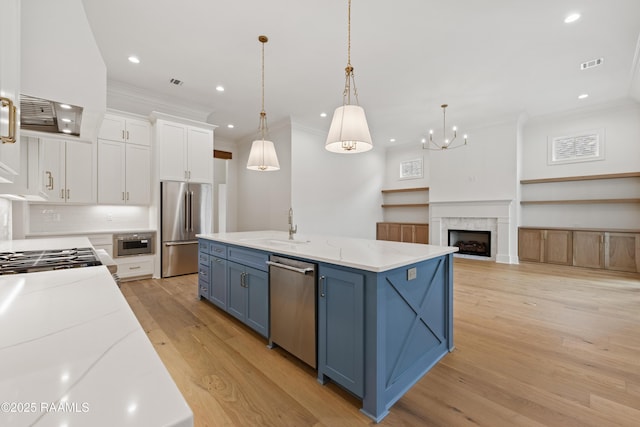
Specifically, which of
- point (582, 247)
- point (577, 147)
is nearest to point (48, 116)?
point (582, 247)

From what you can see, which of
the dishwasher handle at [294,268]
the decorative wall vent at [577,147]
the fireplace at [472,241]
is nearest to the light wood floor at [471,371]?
the dishwasher handle at [294,268]

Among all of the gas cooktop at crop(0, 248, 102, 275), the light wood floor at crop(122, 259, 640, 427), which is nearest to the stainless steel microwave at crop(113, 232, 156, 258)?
the light wood floor at crop(122, 259, 640, 427)

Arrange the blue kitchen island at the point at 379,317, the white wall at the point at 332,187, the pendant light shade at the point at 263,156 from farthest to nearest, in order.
→ the white wall at the point at 332,187
the pendant light shade at the point at 263,156
the blue kitchen island at the point at 379,317

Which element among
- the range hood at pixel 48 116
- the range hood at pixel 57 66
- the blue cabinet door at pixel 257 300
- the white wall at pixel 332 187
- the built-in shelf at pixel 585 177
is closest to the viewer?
the range hood at pixel 57 66

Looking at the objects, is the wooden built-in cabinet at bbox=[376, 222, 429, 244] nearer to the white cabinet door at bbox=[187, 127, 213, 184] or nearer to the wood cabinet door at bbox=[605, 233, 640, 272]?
the wood cabinet door at bbox=[605, 233, 640, 272]

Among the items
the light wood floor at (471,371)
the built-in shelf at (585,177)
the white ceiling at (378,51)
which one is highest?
the white ceiling at (378,51)

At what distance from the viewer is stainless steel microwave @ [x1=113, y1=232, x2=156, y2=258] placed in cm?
427

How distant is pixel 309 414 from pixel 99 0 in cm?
400

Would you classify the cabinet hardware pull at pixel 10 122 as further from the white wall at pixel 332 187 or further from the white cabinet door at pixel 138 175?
the white wall at pixel 332 187

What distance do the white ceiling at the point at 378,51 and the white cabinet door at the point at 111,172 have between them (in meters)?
0.95

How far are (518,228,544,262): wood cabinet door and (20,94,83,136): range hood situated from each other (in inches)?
287

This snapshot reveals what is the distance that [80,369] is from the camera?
18.5 inches

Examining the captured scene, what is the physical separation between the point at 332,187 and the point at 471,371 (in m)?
5.23

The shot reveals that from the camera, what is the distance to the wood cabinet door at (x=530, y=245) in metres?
5.70
